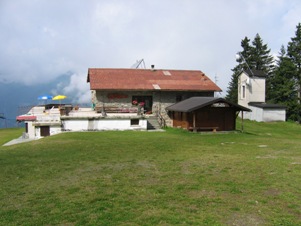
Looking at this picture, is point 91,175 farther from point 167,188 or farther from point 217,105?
point 217,105

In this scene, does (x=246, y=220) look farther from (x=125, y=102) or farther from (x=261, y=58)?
(x=261, y=58)

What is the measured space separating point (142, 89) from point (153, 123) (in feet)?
12.6

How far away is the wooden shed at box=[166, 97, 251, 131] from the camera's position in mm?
26016

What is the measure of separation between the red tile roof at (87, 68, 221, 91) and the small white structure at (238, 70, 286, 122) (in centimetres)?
781

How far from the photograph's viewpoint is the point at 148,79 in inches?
1352

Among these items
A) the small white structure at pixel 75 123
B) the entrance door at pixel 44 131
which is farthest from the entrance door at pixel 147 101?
the entrance door at pixel 44 131

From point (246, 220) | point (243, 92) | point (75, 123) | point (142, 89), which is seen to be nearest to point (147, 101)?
point (142, 89)

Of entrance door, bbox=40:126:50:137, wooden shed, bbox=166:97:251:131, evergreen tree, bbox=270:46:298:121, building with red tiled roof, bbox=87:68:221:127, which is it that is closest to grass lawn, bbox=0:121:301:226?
entrance door, bbox=40:126:50:137

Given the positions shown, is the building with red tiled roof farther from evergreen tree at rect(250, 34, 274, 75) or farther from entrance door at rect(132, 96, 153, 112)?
evergreen tree at rect(250, 34, 274, 75)

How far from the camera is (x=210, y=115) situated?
27.4 m

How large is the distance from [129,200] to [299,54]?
48221 millimetres

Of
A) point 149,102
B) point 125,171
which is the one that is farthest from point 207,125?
point 125,171

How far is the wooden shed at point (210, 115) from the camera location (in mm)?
26016

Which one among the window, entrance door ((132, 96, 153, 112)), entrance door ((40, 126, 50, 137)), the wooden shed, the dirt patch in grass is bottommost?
the dirt patch in grass
